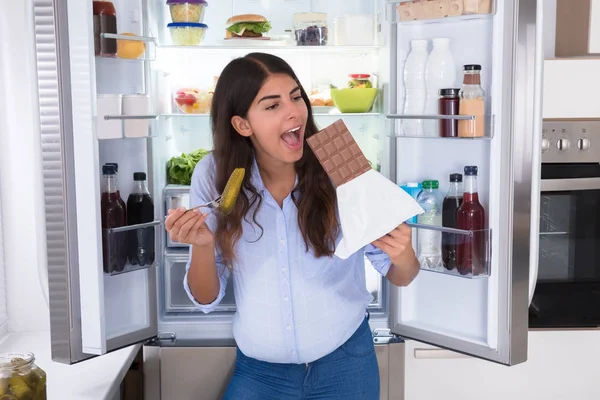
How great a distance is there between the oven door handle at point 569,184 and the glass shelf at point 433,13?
0.67 meters

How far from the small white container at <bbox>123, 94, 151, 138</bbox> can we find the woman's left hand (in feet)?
2.40

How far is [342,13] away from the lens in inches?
98.3

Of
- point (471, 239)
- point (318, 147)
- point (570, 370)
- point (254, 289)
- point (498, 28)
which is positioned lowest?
point (570, 370)

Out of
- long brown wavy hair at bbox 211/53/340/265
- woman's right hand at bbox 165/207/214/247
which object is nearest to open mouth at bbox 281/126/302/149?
long brown wavy hair at bbox 211/53/340/265

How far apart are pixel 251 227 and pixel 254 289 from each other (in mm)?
170

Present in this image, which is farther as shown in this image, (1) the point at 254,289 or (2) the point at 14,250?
(2) the point at 14,250

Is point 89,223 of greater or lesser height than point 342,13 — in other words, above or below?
below

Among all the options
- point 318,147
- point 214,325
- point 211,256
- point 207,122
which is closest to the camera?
point 318,147

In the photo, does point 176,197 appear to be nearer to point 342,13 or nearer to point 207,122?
point 207,122

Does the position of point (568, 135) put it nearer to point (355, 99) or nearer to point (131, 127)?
point (355, 99)

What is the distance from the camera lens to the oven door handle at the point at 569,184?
2.40 metres

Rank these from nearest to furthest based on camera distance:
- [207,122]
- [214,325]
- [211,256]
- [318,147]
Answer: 1. [318,147]
2. [211,256]
3. [214,325]
4. [207,122]

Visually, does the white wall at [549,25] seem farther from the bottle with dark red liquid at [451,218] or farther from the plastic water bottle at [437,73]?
the bottle with dark red liquid at [451,218]

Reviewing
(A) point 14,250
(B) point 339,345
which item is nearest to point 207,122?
(A) point 14,250
